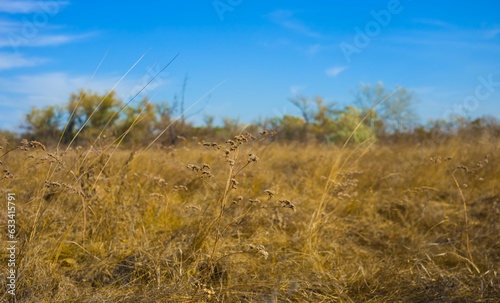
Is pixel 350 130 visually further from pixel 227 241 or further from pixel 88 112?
pixel 227 241

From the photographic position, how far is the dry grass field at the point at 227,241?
5.55 feet

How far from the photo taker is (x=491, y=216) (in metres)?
3.39

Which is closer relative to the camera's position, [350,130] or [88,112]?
[88,112]

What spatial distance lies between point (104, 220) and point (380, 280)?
1984 millimetres

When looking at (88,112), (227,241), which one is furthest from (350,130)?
(227,241)

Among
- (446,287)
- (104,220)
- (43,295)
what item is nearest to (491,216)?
(446,287)

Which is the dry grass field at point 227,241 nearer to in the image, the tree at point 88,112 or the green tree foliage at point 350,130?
the tree at point 88,112

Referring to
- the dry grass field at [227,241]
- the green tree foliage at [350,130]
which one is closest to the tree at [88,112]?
the dry grass field at [227,241]

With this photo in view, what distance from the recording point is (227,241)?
232 cm

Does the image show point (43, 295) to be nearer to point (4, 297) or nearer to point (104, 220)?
point (4, 297)

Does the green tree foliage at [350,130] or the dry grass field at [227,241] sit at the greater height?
the green tree foliage at [350,130]

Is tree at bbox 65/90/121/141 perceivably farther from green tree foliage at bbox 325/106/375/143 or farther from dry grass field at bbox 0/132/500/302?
green tree foliage at bbox 325/106/375/143

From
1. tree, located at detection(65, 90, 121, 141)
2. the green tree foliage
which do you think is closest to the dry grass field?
tree, located at detection(65, 90, 121, 141)

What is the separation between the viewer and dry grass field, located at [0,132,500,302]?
169 cm
